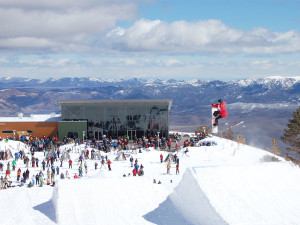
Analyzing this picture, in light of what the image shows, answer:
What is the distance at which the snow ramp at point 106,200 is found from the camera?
20672 millimetres

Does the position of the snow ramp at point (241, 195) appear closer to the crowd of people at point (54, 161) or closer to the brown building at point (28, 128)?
the crowd of people at point (54, 161)

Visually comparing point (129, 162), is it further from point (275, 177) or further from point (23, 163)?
point (275, 177)

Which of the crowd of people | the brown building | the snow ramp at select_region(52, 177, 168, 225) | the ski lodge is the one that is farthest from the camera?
the ski lodge

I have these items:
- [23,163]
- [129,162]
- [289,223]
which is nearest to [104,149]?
[129,162]

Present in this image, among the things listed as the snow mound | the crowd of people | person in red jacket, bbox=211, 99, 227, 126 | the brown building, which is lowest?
the snow mound

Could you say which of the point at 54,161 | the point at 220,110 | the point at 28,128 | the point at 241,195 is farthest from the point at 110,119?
the point at 241,195

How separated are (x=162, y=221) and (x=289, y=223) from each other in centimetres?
576

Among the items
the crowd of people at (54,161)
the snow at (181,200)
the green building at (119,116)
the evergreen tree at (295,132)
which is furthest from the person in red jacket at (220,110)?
the evergreen tree at (295,132)

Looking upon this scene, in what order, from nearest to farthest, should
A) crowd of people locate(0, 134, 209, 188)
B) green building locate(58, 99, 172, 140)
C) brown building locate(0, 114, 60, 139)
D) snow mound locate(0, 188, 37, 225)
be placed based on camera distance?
1. snow mound locate(0, 188, 37, 225)
2. crowd of people locate(0, 134, 209, 188)
3. brown building locate(0, 114, 60, 139)
4. green building locate(58, 99, 172, 140)

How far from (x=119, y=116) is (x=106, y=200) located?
98.2 ft

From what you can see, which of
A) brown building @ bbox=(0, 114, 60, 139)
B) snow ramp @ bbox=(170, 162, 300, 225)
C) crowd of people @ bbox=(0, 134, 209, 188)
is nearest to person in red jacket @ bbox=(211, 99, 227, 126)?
snow ramp @ bbox=(170, 162, 300, 225)

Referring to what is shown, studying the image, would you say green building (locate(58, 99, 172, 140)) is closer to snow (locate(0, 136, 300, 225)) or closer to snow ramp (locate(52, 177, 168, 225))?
snow (locate(0, 136, 300, 225))

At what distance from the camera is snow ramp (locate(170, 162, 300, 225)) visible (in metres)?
18.4

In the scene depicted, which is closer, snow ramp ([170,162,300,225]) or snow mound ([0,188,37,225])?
snow ramp ([170,162,300,225])
